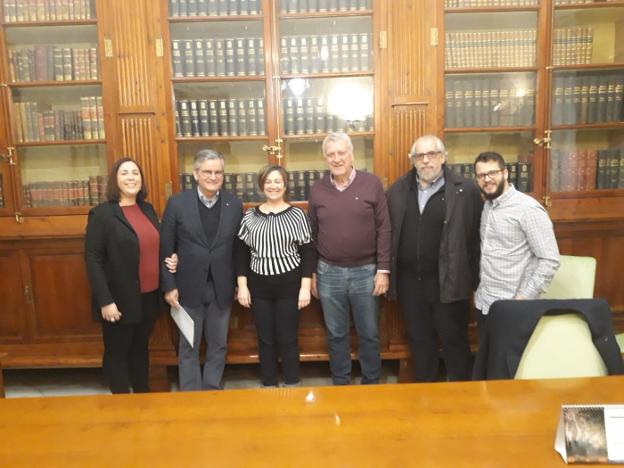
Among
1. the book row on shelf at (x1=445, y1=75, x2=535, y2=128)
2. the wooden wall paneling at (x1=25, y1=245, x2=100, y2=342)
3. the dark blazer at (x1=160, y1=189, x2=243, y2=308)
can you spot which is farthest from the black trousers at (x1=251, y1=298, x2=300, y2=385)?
the book row on shelf at (x1=445, y1=75, x2=535, y2=128)

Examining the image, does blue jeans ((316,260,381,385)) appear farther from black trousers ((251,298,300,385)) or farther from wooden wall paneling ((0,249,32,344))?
wooden wall paneling ((0,249,32,344))

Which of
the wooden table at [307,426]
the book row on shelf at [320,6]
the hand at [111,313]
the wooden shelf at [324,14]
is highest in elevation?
the book row on shelf at [320,6]

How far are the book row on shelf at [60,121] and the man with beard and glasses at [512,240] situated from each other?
2352mm

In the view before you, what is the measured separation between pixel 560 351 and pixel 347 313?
140 cm

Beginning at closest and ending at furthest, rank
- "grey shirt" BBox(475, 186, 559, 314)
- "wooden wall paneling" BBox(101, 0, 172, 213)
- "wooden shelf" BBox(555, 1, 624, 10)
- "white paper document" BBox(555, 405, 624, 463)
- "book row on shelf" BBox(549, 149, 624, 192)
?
"white paper document" BBox(555, 405, 624, 463) → "grey shirt" BBox(475, 186, 559, 314) → "wooden wall paneling" BBox(101, 0, 172, 213) → "wooden shelf" BBox(555, 1, 624, 10) → "book row on shelf" BBox(549, 149, 624, 192)

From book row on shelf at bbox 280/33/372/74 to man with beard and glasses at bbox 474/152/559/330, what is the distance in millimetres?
1241

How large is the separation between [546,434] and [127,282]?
2.02m

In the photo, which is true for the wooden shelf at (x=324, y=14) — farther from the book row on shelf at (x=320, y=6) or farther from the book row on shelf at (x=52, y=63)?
the book row on shelf at (x=52, y=63)

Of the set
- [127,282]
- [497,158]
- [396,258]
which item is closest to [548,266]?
[497,158]

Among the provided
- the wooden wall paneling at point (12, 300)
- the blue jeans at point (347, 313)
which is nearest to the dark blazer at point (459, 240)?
the blue jeans at point (347, 313)

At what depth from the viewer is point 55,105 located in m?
3.19

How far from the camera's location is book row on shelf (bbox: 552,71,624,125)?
122 inches

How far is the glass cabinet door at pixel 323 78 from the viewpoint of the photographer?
303 cm

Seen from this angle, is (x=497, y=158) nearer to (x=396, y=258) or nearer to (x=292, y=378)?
(x=396, y=258)
